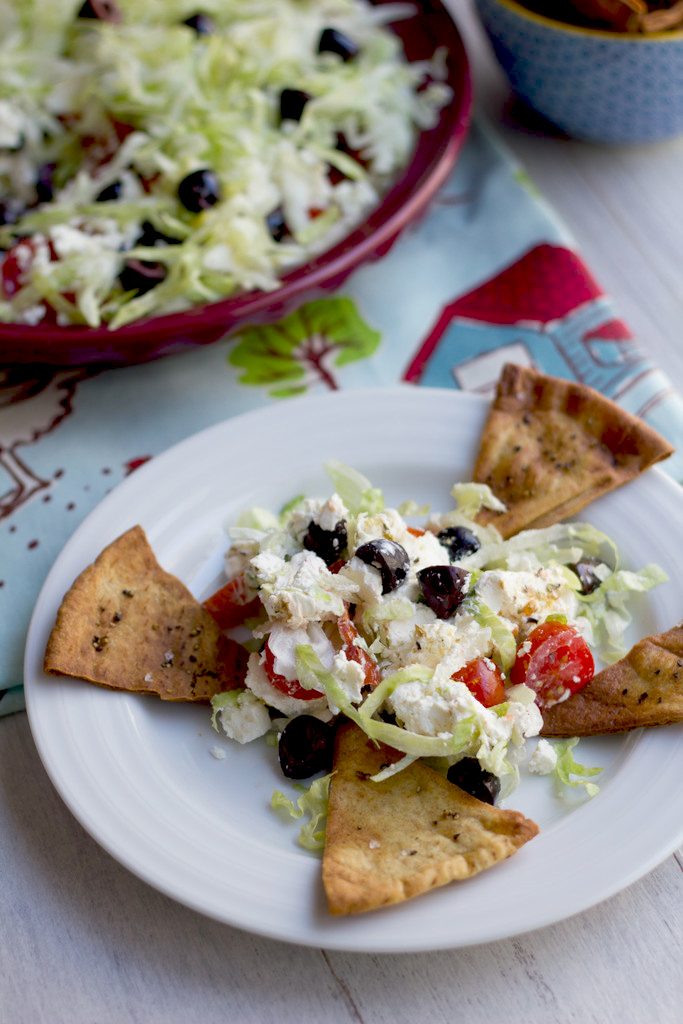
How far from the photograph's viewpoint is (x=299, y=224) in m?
3.51

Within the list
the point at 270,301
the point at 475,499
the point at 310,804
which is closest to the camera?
the point at 310,804

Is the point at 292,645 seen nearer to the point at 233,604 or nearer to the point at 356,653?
the point at 356,653

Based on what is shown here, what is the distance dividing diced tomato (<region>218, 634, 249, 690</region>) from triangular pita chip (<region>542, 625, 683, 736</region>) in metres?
0.69

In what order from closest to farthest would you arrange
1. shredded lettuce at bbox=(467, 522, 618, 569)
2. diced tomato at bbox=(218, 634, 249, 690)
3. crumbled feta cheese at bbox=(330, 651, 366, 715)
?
Answer: 1. crumbled feta cheese at bbox=(330, 651, 366, 715)
2. diced tomato at bbox=(218, 634, 249, 690)
3. shredded lettuce at bbox=(467, 522, 618, 569)

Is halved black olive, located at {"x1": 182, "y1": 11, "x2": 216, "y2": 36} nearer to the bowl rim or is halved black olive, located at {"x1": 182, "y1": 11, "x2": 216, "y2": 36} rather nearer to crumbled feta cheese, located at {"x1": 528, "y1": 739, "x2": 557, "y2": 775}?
the bowl rim

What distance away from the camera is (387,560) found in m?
2.44

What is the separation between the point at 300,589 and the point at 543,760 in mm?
628

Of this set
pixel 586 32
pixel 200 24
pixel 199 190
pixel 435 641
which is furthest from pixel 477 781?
pixel 200 24

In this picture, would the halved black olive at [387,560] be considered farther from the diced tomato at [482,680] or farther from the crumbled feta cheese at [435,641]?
the diced tomato at [482,680]

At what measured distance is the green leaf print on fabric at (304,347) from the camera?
352 cm

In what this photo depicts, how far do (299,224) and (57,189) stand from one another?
86 cm

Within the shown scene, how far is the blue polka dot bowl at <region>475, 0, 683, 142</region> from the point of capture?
368cm

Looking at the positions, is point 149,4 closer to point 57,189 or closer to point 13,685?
point 57,189

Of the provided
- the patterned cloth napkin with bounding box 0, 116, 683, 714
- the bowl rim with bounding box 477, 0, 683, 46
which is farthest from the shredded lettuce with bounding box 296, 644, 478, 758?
the bowl rim with bounding box 477, 0, 683, 46
